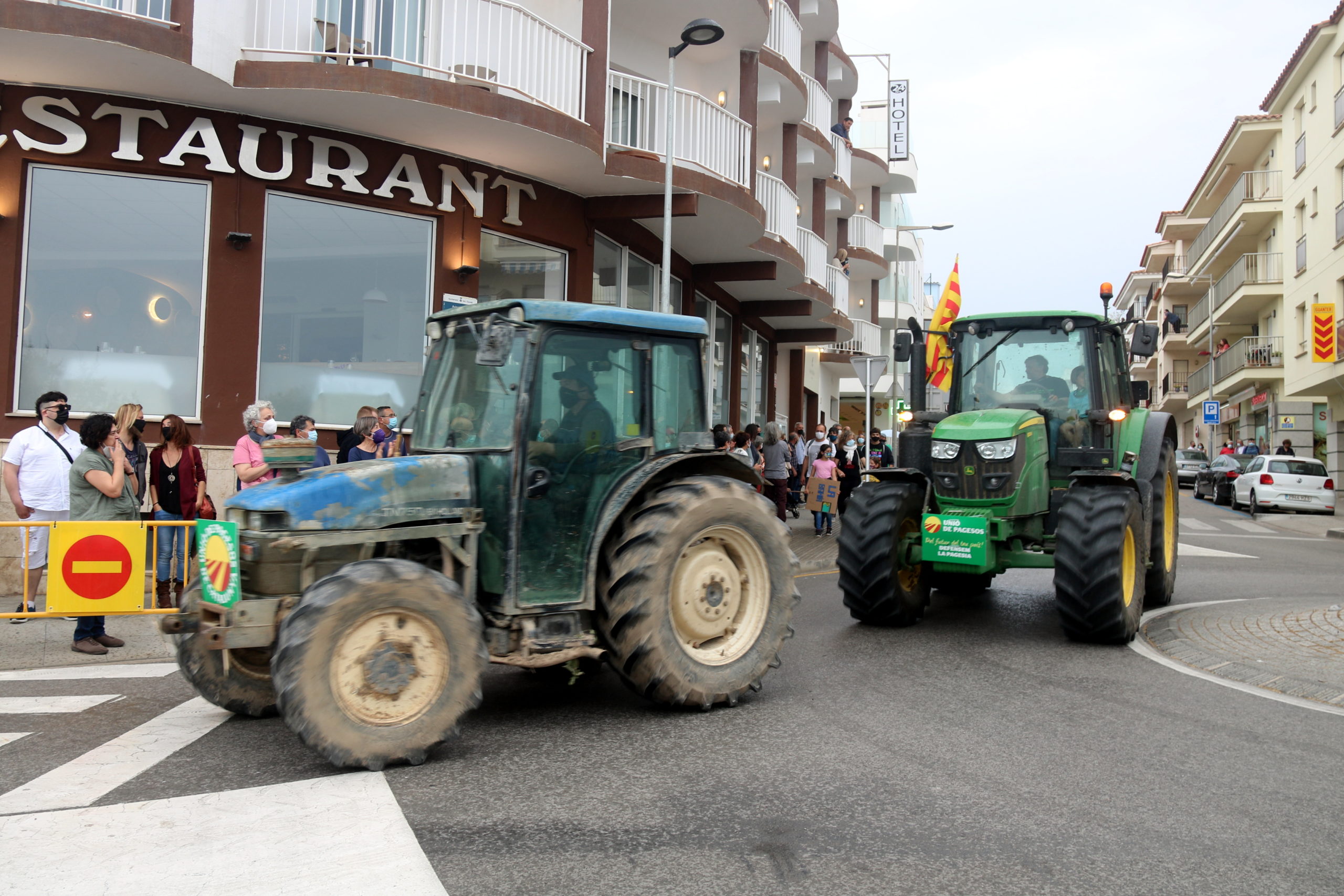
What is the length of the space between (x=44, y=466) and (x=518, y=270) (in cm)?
721

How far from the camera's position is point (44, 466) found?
866 cm

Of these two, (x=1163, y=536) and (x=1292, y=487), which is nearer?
(x=1163, y=536)

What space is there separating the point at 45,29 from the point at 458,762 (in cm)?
888

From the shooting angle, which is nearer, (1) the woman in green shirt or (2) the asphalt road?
(2) the asphalt road

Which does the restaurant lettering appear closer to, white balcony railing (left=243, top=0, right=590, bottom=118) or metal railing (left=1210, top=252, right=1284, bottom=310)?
white balcony railing (left=243, top=0, right=590, bottom=118)

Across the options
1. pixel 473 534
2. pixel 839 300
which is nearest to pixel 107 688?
pixel 473 534

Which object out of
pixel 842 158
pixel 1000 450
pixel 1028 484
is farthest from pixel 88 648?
pixel 842 158

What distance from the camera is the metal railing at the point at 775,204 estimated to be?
19.3m

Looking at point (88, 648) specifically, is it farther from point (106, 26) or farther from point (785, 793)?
point (106, 26)

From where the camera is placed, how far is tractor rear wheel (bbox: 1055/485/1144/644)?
781 centimetres

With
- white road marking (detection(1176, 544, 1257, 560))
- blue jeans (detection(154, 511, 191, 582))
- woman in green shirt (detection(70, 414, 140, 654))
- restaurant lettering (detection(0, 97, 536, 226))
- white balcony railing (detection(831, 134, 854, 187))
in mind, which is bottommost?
white road marking (detection(1176, 544, 1257, 560))

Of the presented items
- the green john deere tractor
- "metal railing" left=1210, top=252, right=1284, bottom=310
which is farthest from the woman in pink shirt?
"metal railing" left=1210, top=252, right=1284, bottom=310

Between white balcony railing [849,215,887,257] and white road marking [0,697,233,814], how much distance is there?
29.6 meters

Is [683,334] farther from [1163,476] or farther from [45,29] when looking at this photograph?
[45,29]
